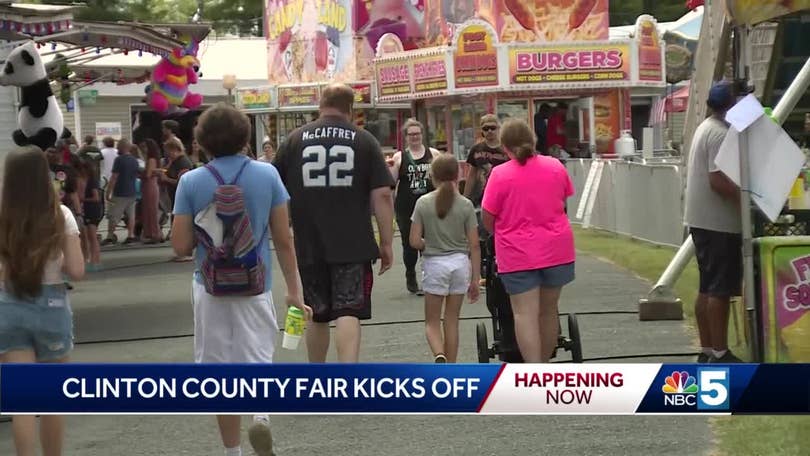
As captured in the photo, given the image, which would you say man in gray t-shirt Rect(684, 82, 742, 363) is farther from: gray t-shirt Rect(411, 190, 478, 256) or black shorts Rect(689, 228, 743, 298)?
gray t-shirt Rect(411, 190, 478, 256)

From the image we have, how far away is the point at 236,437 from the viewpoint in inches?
264

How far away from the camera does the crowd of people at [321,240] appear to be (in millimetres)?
6625

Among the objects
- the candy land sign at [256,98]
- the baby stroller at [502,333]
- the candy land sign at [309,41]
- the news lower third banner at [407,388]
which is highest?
the candy land sign at [309,41]

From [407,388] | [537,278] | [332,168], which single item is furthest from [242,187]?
[537,278]

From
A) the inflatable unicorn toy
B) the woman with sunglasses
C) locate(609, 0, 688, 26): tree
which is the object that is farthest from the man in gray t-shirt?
locate(609, 0, 688, 26): tree

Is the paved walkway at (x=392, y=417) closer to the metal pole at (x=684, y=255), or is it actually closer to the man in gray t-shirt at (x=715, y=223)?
the metal pole at (x=684, y=255)

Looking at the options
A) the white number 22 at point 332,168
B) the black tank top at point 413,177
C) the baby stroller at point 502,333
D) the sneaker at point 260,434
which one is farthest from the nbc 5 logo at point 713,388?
the black tank top at point 413,177

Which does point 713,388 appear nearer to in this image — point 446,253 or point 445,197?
point 446,253

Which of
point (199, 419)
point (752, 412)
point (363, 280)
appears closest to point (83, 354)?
point (199, 419)

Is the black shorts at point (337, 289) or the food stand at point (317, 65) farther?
the food stand at point (317, 65)

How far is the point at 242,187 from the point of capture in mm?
6676

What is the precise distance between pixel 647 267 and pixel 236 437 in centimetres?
1018

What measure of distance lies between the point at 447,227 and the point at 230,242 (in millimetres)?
3097

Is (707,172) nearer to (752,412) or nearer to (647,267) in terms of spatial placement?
(752,412)
